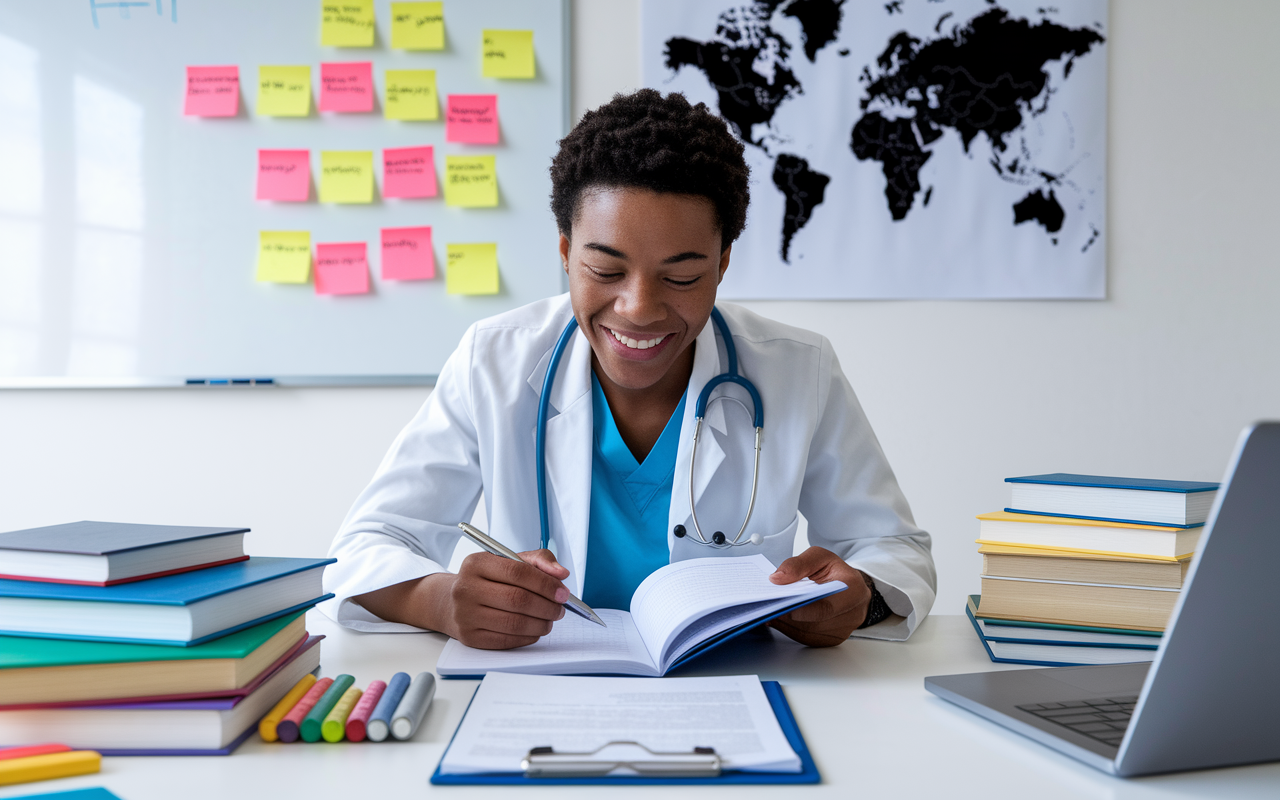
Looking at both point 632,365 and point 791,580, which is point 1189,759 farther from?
point 632,365

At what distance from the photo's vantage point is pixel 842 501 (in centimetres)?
123

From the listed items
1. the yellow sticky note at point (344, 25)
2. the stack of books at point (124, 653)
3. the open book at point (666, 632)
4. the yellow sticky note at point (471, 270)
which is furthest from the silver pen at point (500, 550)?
the yellow sticky note at point (344, 25)

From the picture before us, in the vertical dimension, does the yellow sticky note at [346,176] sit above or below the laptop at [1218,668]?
above

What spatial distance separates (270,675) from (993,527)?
28.3 inches

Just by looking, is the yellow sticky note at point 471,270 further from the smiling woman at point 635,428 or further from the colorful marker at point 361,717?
the colorful marker at point 361,717

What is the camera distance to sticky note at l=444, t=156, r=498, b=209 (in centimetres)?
202

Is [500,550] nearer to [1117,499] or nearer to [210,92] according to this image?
[1117,499]

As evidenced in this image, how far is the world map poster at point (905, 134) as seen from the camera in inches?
80.0

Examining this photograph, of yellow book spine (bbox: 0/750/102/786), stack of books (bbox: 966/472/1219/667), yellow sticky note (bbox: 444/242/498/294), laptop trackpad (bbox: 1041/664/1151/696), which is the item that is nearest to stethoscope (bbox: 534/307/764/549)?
stack of books (bbox: 966/472/1219/667)

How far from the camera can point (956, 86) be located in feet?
6.70

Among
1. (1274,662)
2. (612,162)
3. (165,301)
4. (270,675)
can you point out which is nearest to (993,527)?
(1274,662)

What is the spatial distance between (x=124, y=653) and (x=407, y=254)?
1.51 meters

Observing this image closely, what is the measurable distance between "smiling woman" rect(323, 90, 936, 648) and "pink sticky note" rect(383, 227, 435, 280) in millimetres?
759

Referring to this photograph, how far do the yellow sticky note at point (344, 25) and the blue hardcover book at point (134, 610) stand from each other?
5.41ft
